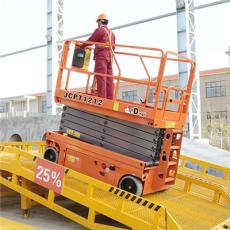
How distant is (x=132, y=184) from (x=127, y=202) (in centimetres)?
37

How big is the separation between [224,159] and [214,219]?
14.4 feet

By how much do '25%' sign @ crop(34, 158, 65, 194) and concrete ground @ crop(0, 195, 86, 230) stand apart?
0.66 metres

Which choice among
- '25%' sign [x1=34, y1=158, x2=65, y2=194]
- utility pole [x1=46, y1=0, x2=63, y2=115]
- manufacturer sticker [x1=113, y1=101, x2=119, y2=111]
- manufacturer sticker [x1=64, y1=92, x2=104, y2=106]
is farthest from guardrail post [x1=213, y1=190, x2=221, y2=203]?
utility pole [x1=46, y1=0, x2=63, y2=115]

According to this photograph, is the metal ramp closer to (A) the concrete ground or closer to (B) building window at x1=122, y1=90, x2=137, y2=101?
(A) the concrete ground

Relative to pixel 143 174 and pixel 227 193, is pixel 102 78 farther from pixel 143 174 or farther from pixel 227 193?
pixel 227 193

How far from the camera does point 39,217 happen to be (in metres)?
5.89

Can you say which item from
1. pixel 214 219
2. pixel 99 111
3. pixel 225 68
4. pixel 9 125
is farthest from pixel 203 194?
pixel 225 68

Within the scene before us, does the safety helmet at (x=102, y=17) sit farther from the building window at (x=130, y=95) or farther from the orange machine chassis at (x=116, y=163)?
the building window at (x=130, y=95)

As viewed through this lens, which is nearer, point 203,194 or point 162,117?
point 162,117

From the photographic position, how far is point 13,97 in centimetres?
5519

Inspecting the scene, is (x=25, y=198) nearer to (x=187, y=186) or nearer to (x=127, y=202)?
(x=127, y=202)

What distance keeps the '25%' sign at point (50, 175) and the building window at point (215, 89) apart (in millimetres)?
33358

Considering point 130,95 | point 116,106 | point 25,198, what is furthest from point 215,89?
point 25,198

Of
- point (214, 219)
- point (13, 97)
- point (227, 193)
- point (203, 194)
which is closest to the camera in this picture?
point (214, 219)
